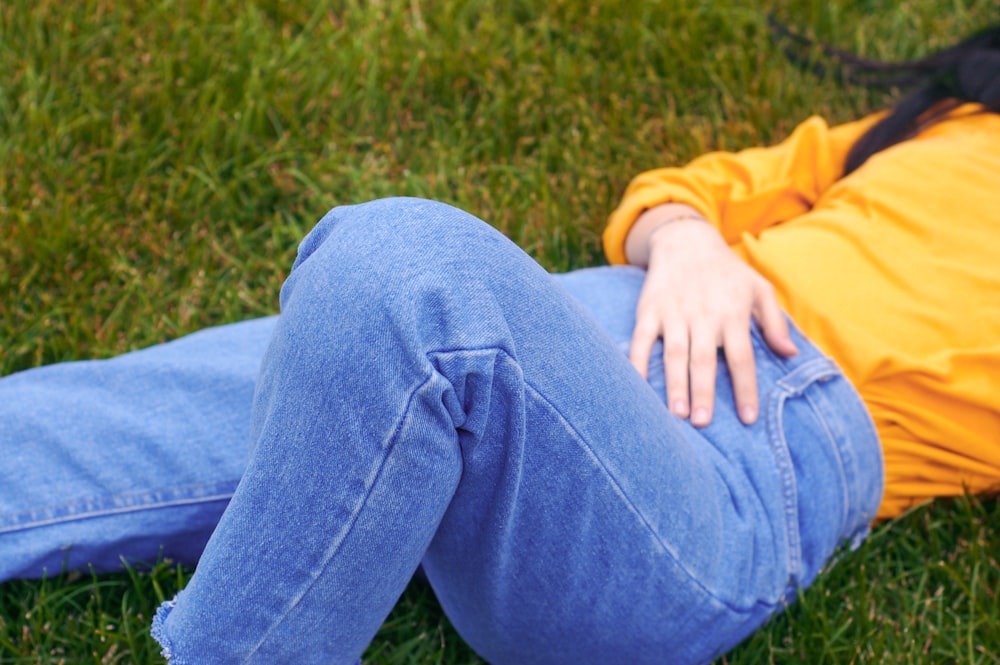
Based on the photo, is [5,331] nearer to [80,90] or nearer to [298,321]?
[80,90]

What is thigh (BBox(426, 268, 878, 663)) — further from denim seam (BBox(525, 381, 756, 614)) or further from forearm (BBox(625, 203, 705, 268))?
forearm (BBox(625, 203, 705, 268))

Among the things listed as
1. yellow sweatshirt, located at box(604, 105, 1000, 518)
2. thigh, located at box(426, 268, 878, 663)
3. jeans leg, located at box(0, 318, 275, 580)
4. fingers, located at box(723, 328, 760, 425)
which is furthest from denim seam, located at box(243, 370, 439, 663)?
yellow sweatshirt, located at box(604, 105, 1000, 518)

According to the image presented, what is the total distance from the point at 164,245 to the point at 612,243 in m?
0.95

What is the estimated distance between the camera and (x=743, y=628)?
1273 mm

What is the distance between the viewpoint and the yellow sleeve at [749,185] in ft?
5.60

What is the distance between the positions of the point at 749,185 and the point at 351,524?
1.19 m

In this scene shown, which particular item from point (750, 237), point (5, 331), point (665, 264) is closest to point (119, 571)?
point (5, 331)

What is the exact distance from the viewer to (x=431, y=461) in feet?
2.91

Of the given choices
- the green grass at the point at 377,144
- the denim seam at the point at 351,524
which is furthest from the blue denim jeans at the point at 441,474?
the green grass at the point at 377,144

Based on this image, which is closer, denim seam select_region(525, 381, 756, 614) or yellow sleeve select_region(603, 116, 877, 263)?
denim seam select_region(525, 381, 756, 614)

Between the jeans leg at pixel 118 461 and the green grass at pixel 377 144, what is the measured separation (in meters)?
0.11

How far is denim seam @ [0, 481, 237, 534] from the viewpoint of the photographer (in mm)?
1305

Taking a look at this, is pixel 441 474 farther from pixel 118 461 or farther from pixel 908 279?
pixel 908 279

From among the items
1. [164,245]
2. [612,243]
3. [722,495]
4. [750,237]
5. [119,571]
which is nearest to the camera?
[722,495]
